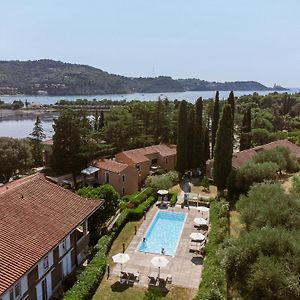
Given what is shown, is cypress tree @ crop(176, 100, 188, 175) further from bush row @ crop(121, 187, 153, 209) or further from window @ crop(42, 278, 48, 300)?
window @ crop(42, 278, 48, 300)

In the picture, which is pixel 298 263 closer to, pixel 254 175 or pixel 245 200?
pixel 245 200

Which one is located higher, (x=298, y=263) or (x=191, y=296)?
(x=298, y=263)

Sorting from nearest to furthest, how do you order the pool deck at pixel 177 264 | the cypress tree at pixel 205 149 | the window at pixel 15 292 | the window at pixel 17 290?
the window at pixel 15 292 < the window at pixel 17 290 < the pool deck at pixel 177 264 < the cypress tree at pixel 205 149

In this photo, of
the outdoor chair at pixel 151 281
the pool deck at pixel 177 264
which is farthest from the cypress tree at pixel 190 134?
the outdoor chair at pixel 151 281

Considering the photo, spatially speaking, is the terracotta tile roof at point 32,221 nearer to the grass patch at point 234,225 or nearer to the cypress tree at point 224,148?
the grass patch at point 234,225

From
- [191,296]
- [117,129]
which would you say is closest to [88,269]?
[191,296]

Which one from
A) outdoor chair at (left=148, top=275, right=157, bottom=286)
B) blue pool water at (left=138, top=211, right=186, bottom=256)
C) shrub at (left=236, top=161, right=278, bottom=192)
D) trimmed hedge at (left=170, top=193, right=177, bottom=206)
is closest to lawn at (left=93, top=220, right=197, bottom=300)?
outdoor chair at (left=148, top=275, right=157, bottom=286)
